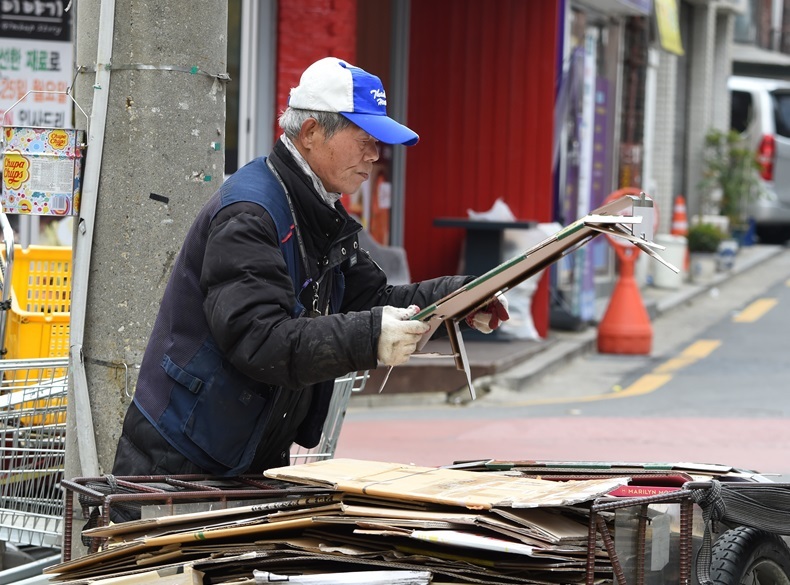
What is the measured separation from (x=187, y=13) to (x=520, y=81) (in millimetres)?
8262

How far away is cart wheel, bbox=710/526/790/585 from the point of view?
340 cm

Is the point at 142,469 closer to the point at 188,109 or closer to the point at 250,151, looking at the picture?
the point at 188,109

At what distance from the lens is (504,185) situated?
1230 cm

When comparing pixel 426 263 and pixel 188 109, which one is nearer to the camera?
pixel 188 109

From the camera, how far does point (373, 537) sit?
2971 mm

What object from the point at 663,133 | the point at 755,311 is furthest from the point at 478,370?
the point at 663,133

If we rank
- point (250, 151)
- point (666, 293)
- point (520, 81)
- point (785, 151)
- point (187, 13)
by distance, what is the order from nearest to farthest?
point (187, 13) < point (250, 151) < point (520, 81) < point (666, 293) < point (785, 151)

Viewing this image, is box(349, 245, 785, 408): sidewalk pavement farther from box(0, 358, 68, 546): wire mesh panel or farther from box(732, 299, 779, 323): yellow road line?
box(0, 358, 68, 546): wire mesh panel

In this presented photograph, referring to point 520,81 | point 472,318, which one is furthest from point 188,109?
point 520,81

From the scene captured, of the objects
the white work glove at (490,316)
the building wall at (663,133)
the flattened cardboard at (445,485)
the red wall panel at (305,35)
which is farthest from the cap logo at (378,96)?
the building wall at (663,133)

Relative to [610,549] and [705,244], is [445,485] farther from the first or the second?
[705,244]

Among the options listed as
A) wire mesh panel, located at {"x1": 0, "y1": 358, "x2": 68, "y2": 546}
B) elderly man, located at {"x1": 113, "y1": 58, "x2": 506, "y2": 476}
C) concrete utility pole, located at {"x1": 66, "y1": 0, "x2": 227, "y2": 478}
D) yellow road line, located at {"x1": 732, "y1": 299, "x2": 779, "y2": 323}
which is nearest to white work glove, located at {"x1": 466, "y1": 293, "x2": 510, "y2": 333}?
elderly man, located at {"x1": 113, "y1": 58, "x2": 506, "y2": 476}

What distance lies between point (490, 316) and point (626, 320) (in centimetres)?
897

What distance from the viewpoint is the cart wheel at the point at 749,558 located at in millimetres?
3404
